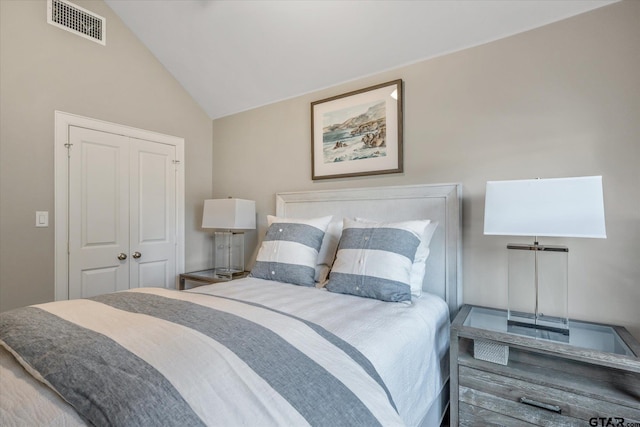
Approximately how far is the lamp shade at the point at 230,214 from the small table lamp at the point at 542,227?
6.76 feet

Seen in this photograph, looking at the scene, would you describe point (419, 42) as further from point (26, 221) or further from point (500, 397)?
point (26, 221)

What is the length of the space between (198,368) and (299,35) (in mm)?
2384

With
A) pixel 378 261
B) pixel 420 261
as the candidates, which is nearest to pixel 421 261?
pixel 420 261

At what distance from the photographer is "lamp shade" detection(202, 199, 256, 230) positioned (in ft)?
9.28

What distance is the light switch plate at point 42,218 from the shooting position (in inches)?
90.4

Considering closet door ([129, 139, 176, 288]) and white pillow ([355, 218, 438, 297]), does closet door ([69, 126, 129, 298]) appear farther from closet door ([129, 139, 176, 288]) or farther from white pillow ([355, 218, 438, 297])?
white pillow ([355, 218, 438, 297])

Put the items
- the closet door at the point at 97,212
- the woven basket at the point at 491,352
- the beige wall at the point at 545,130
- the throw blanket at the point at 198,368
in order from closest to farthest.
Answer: the throw blanket at the point at 198,368, the woven basket at the point at 491,352, the beige wall at the point at 545,130, the closet door at the point at 97,212

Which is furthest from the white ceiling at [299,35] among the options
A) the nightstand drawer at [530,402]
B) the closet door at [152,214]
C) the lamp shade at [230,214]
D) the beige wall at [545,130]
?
the nightstand drawer at [530,402]

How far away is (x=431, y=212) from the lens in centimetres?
209

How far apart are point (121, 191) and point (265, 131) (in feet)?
4.74

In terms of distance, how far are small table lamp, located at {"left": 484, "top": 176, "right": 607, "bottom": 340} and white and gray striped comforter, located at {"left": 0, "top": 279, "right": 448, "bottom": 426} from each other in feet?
2.21

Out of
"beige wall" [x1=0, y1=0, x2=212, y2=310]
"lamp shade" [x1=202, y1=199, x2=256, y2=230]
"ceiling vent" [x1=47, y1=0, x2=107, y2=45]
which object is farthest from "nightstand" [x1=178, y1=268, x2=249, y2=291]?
A: "ceiling vent" [x1=47, y1=0, x2=107, y2=45]

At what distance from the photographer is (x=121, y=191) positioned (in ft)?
9.07

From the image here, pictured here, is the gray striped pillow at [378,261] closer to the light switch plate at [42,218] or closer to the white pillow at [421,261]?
the white pillow at [421,261]
